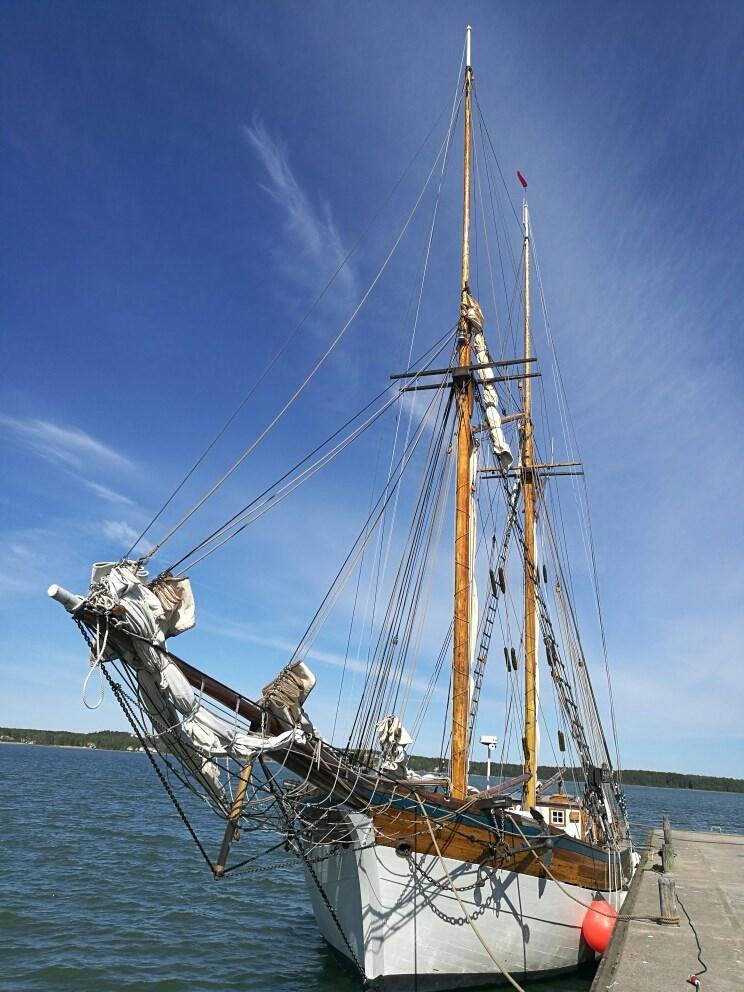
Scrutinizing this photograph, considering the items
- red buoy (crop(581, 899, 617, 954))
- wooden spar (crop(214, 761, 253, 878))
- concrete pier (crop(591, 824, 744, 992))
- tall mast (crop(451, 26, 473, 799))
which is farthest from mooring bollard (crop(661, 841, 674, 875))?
wooden spar (crop(214, 761, 253, 878))

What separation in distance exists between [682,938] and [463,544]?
8009mm

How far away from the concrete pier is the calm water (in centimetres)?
217

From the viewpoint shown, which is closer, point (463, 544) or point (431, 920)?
point (431, 920)

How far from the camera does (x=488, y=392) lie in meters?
19.1

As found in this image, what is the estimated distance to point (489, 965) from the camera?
12.5m

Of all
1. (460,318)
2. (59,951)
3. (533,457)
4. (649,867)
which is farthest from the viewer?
(533,457)

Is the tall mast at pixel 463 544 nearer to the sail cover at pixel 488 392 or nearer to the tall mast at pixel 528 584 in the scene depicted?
Result: the sail cover at pixel 488 392

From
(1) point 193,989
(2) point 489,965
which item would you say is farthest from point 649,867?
(1) point 193,989

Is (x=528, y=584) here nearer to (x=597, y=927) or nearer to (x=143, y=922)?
(x=597, y=927)

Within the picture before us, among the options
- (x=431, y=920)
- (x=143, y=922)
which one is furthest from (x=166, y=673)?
(x=143, y=922)

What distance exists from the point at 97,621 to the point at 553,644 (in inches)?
642

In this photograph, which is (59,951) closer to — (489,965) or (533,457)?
(489,965)

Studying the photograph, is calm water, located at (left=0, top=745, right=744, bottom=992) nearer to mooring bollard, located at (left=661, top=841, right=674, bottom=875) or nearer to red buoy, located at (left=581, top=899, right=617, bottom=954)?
red buoy, located at (left=581, top=899, right=617, bottom=954)

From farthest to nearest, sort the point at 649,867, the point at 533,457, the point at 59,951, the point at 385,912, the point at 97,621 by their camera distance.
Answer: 1. the point at 533,457
2. the point at 649,867
3. the point at 59,951
4. the point at 385,912
5. the point at 97,621
